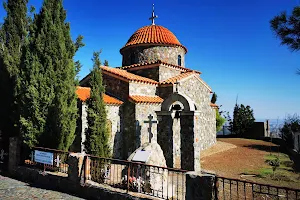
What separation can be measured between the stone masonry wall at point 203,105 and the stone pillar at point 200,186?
34.3ft

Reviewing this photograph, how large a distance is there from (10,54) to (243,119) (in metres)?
22.4

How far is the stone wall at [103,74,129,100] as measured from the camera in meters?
13.4

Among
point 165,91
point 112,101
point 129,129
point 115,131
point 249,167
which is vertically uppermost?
point 165,91

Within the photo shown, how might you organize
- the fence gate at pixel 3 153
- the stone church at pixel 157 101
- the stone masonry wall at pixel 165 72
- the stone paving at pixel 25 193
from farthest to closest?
the stone masonry wall at pixel 165 72 → the fence gate at pixel 3 153 → the stone church at pixel 157 101 → the stone paving at pixel 25 193

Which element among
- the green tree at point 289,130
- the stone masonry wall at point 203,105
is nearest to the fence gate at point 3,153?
the stone masonry wall at point 203,105

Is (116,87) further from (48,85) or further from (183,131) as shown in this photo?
(183,131)

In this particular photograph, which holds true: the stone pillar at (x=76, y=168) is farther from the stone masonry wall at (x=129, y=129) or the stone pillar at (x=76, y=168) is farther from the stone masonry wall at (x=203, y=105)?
the stone masonry wall at (x=203, y=105)

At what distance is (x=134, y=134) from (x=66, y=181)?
5.84 meters

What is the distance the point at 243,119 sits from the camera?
2520 cm

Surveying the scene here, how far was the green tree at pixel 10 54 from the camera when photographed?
36.0 ft

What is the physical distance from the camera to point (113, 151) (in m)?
12.7

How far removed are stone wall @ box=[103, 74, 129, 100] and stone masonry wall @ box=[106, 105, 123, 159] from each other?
0.97 m

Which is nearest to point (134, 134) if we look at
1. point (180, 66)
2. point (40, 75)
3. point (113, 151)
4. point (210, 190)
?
point (113, 151)

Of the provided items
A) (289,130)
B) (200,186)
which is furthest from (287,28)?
(289,130)
